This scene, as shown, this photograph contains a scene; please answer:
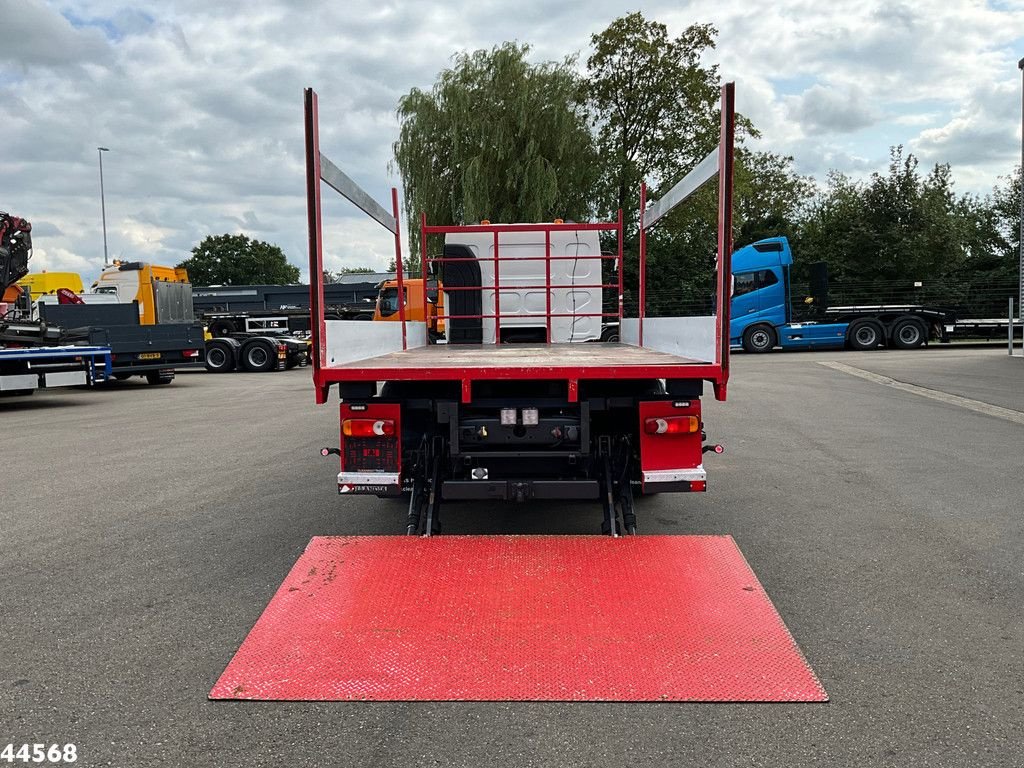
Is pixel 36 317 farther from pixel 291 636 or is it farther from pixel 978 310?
pixel 978 310

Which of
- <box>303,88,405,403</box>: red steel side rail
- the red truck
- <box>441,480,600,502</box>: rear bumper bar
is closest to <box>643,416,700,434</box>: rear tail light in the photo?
the red truck

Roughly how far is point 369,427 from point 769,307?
2261 centimetres

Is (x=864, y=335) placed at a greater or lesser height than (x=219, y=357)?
greater

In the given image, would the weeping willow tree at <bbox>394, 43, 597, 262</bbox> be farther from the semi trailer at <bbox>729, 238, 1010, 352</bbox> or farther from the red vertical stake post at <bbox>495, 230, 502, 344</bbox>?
the red vertical stake post at <bbox>495, 230, 502, 344</bbox>

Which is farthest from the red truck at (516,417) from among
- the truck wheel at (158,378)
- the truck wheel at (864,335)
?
the truck wheel at (864,335)

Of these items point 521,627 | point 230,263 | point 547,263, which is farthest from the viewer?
point 230,263

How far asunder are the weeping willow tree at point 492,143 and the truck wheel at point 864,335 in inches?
394

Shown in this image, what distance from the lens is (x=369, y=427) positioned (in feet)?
14.0

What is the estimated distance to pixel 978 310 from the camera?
27.6 metres

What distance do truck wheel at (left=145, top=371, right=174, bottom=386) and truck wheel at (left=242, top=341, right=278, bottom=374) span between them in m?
3.60

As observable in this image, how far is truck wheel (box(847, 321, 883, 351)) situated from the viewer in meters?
24.6

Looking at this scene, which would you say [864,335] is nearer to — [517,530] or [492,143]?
[492,143]

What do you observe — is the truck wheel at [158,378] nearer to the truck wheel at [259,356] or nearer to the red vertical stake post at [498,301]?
the truck wheel at [259,356]

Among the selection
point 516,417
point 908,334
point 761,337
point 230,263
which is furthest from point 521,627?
point 230,263
